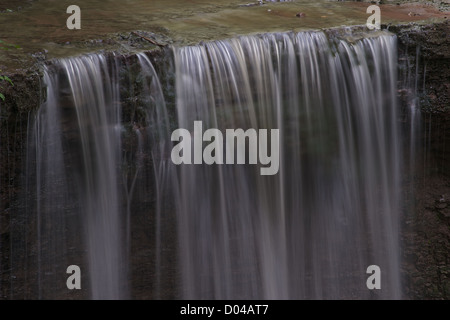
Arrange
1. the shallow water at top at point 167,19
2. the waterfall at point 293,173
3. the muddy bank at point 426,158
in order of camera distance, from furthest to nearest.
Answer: the muddy bank at point 426,158 → the shallow water at top at point 167,19 → the waterfall at point 293,173

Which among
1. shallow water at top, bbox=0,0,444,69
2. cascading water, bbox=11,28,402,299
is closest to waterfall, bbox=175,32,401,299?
cascading water, bbox=11,28,402,299

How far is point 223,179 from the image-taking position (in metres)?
6.45

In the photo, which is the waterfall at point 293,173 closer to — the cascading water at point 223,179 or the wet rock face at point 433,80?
the cascading water at point 223,179

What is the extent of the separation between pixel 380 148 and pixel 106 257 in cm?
311

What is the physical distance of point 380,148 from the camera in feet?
22.8

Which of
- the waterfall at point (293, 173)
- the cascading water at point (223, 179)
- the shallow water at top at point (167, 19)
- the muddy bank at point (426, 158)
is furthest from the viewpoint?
the muddy bank at point (426, 158)

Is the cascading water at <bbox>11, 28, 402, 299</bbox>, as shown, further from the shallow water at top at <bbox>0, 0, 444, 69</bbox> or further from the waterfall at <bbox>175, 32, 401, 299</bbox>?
the shallow water at top at <bbox>0, 0, 444, 69</bbox>

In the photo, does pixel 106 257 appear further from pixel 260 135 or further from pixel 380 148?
pixel 380 148

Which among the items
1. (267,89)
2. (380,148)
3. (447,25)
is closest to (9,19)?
(267,89)

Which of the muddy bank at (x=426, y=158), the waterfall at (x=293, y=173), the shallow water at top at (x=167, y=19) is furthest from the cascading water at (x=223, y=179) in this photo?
the shallow water at top at (x=167, y=19)

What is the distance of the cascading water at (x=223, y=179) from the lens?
5.93 metres

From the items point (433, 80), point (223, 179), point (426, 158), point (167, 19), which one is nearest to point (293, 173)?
point (223, 179)

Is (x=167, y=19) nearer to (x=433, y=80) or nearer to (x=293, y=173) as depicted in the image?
(x=293, y=173)

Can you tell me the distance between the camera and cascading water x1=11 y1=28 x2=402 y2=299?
5.93 m
